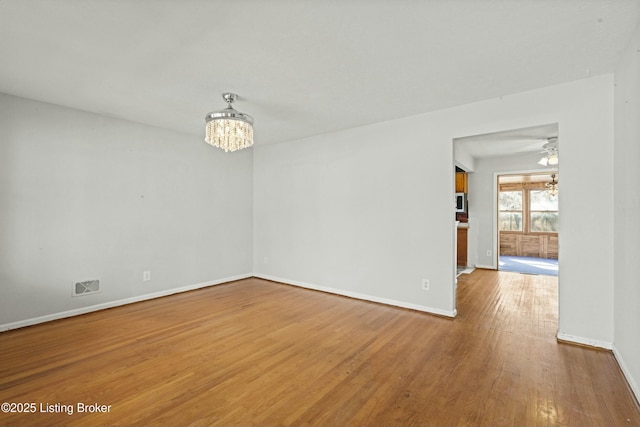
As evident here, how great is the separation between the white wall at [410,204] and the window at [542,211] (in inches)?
280

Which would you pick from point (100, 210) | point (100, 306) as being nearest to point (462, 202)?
point (100, 210)

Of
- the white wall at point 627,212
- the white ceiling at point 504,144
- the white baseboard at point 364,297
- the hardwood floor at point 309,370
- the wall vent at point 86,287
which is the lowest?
the hardwood floor at point 309,370

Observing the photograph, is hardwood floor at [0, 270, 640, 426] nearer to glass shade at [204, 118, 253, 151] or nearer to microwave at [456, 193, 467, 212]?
glass shade at [204, 118, 253, 151]

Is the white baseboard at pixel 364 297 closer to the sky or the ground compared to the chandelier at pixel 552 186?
closer to the ground

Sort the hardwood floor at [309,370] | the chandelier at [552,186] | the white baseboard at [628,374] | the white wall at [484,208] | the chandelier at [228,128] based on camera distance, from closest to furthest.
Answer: the hardwood floor at [309,370], the white baseboard at [628,374], the chandelier at [228,128], the white wall at [484,208], the chandelier at [552,186]

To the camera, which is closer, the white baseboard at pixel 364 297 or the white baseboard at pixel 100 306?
the white baseboard at pixel 100 306

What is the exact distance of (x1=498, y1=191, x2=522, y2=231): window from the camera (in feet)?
29.3

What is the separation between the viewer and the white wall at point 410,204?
258 centimetres

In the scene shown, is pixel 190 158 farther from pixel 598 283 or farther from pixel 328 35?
pixel 598 283

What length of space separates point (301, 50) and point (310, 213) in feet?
9.17

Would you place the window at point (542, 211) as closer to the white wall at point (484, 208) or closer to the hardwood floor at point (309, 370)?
the white wall at point (484, 208)

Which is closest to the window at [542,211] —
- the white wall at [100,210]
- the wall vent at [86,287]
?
the white wall at [100,210]

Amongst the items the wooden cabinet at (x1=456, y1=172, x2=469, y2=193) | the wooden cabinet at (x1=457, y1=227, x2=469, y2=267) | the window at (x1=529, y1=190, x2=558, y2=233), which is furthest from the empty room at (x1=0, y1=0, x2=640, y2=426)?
the window at (x1=529, y1=190, x2=558, y2=233)

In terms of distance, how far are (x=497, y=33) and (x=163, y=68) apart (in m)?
2.59
